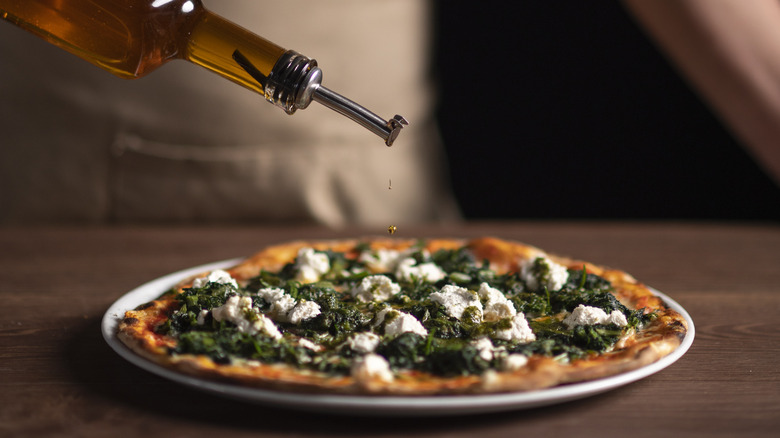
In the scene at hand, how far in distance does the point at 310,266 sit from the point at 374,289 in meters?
0.26

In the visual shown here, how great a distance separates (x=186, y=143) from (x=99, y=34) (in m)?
1.53

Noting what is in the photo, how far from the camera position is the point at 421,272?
162cm

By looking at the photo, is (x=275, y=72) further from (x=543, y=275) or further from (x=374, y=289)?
(x=543, y=275)

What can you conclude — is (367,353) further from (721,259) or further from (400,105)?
(400,105)

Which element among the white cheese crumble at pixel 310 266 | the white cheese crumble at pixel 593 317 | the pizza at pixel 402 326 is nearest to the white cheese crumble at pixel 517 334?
the pizza at pixel 402 326

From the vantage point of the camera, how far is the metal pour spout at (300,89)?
1055 millimetres

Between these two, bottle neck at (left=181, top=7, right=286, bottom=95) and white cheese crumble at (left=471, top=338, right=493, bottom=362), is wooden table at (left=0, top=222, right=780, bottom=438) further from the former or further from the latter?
bottle neck at (left=181, top=7, right=286, bottom=95)

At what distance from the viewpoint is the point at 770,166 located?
198 centimetres

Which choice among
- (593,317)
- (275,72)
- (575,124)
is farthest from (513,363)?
(575,124)

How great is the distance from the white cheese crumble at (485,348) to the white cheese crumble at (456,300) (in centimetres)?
16

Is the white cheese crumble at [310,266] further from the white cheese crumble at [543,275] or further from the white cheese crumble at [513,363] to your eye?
the white cheese crumble at [513,363]

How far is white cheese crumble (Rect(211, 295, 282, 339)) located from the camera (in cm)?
119

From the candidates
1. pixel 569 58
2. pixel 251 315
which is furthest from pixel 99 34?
pixel 569 58

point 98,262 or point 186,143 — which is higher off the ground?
point 186,143
